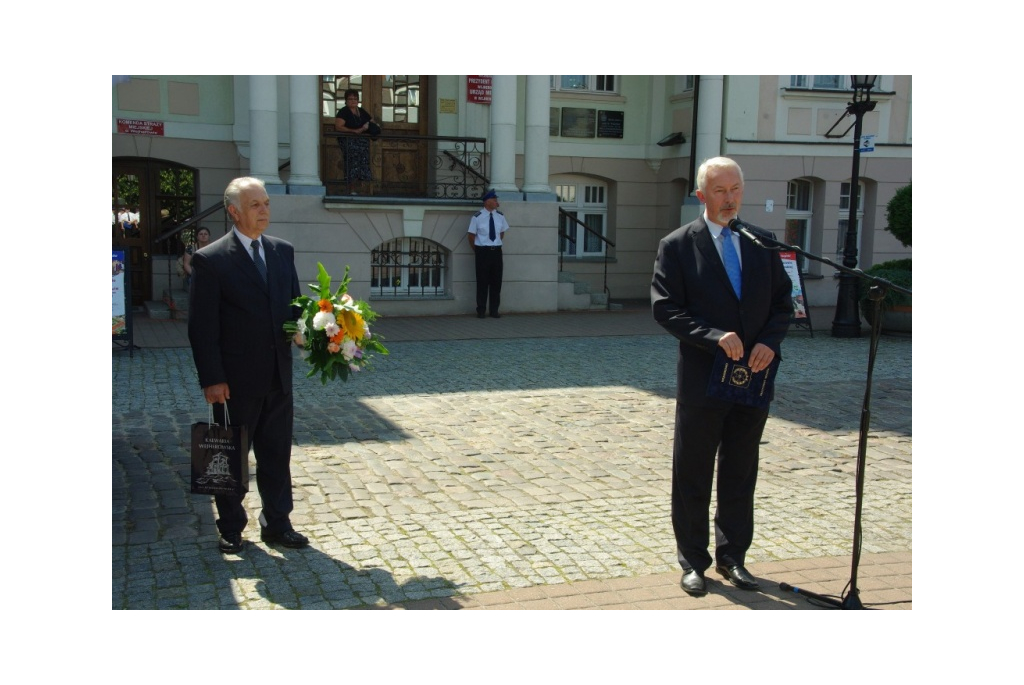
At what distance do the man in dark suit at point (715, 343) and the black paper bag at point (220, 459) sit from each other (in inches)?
86.2

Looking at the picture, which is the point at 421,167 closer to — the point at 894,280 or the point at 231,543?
the point at 894,280

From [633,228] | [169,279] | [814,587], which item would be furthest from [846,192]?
[814,587]

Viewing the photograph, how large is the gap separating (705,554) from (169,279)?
13334 millimetres

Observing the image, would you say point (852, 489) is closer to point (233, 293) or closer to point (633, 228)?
point (233, 293)

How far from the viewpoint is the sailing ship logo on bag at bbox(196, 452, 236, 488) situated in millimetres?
5281

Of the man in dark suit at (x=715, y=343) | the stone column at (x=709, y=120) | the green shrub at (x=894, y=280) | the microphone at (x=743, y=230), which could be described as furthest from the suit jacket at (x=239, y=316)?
the stone column at (x=709, y=120)

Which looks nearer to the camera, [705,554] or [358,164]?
[705,554]

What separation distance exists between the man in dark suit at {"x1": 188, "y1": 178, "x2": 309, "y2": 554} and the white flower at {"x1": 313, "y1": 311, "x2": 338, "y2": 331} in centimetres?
39

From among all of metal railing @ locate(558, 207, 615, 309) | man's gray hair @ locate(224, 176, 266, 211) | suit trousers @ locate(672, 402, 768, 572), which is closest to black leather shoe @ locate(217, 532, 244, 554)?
man's gray hair @ locate(224, 176, 266, 211)

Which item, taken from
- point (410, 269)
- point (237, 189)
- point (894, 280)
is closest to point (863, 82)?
point (894, 280)

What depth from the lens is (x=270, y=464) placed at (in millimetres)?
5484

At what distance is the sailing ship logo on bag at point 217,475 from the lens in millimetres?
5281

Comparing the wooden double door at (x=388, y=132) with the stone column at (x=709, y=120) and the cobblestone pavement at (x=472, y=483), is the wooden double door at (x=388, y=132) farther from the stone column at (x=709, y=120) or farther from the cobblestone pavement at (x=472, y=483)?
the cobblestone pavement at (x=472, y=483)

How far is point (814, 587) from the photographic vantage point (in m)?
4.97
